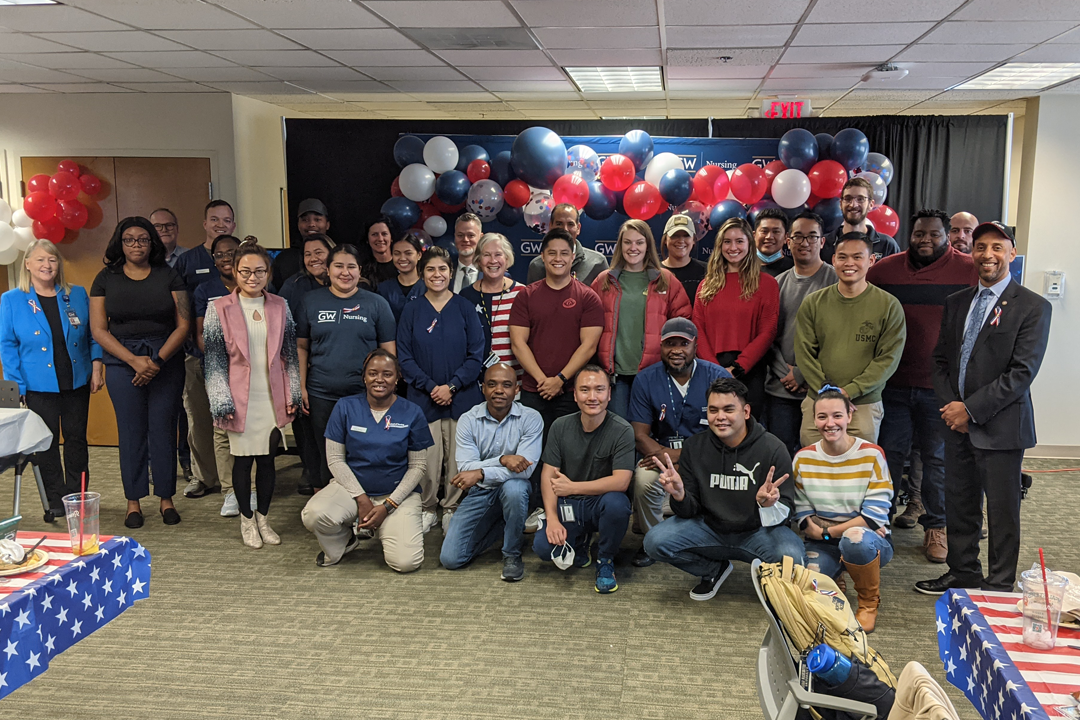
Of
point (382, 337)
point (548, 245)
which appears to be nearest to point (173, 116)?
point (382, 337)

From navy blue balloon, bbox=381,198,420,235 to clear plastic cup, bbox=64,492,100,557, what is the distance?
4116 millimetres

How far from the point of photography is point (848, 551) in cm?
327

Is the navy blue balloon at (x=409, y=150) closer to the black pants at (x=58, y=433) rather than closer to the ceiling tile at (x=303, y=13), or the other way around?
the ceiling tile at (x=303, y=13)

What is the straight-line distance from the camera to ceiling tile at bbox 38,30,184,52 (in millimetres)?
4488

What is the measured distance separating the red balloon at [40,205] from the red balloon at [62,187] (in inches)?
2.1

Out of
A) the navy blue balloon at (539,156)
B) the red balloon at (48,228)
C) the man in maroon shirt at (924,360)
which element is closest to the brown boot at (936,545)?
the man in maroon shirt at (924,360)

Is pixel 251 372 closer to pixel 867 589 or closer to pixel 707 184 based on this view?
pixel 867 589

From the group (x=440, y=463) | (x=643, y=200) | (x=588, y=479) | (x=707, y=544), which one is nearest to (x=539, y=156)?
(x=643, y=200)

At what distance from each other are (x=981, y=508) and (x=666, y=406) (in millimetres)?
1454

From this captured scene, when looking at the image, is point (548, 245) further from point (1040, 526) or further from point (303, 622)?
point (1040, 526)

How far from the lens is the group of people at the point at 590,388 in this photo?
3.40 m

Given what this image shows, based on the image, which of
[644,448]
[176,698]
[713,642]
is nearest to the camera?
[176,698]

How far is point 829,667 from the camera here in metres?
1.86

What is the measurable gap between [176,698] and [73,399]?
2.52 meters
